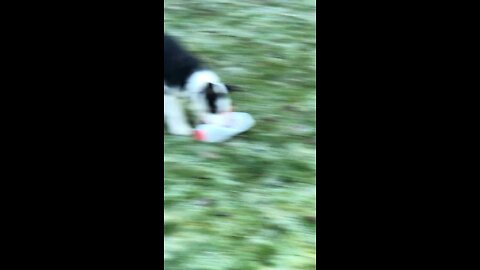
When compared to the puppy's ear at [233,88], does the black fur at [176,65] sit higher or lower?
higher

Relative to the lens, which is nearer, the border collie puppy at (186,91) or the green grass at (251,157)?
the green grass at (251,157)

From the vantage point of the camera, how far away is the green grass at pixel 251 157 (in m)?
2.20

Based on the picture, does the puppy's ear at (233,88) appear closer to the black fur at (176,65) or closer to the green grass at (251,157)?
the green grass at (251,157)

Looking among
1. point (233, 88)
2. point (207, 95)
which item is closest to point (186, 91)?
point (207, 95)

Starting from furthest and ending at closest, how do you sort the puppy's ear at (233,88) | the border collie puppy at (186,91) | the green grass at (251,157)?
the puppy's ear at (233,88) → the border collie puppy at (186,91) → the green grass at (251,157)

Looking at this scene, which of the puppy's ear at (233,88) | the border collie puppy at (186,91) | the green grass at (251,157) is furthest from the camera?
the puppy's ear at (233,88)

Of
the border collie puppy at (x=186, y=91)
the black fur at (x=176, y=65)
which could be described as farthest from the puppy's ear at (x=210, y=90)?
the black fur at (x=176, y=65)

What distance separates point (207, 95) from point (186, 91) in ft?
0.39

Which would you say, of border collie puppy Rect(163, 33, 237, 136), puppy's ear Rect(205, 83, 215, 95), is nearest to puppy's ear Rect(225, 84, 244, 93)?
border collie puppy Rect(163, 33, 237, 136)

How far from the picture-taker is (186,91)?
317cm

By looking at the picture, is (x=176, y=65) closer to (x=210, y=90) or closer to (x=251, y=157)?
(x=210, y=90)

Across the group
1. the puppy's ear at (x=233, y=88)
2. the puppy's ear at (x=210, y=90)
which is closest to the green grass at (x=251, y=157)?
the puppy's ear at (x=233, y=88)
